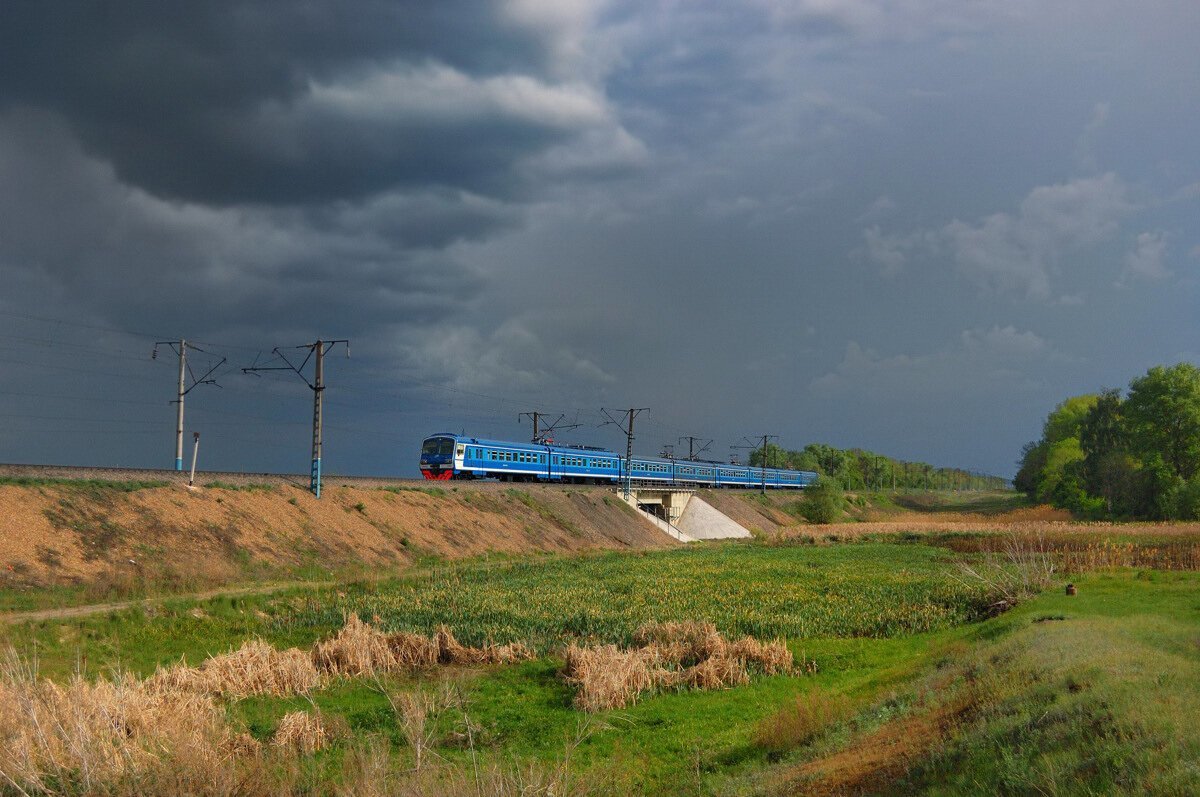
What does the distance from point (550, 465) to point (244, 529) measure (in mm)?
37634

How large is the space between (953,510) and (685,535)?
263ft

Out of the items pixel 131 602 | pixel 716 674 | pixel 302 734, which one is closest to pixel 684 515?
pixel 131 602

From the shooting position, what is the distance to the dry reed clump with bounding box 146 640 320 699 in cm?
1809

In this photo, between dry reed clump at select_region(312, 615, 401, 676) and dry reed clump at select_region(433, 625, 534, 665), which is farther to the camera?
dry reed clump at select_region(433, 625, 534, 665)

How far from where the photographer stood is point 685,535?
3206 inches

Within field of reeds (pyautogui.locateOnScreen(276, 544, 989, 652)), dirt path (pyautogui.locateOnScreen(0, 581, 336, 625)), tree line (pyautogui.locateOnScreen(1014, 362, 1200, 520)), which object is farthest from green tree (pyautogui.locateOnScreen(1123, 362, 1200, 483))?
dirt path (pyautogui.locateOnScreen(0, 581, 336, 625))

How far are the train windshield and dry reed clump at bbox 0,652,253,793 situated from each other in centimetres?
5199

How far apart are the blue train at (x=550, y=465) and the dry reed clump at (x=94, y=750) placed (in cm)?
5198

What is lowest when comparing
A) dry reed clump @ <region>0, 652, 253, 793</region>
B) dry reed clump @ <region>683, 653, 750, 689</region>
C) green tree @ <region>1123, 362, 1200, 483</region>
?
dry reed clump @ <region>683, 653, 750, 689</region>

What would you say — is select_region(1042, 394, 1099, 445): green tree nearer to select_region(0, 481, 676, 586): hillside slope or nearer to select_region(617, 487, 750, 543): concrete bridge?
select_region(617, 487, 750, 543): concrete bridge

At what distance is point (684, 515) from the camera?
87.2 meters

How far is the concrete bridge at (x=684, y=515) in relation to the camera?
80438mm

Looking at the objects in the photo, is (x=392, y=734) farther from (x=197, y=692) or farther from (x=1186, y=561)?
(x=1186, y=561)

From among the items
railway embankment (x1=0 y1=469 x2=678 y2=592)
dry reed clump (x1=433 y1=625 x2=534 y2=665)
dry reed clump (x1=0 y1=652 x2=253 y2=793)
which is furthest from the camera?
railway embankment (x1=0 y1=469 x2=678 y2=592)
